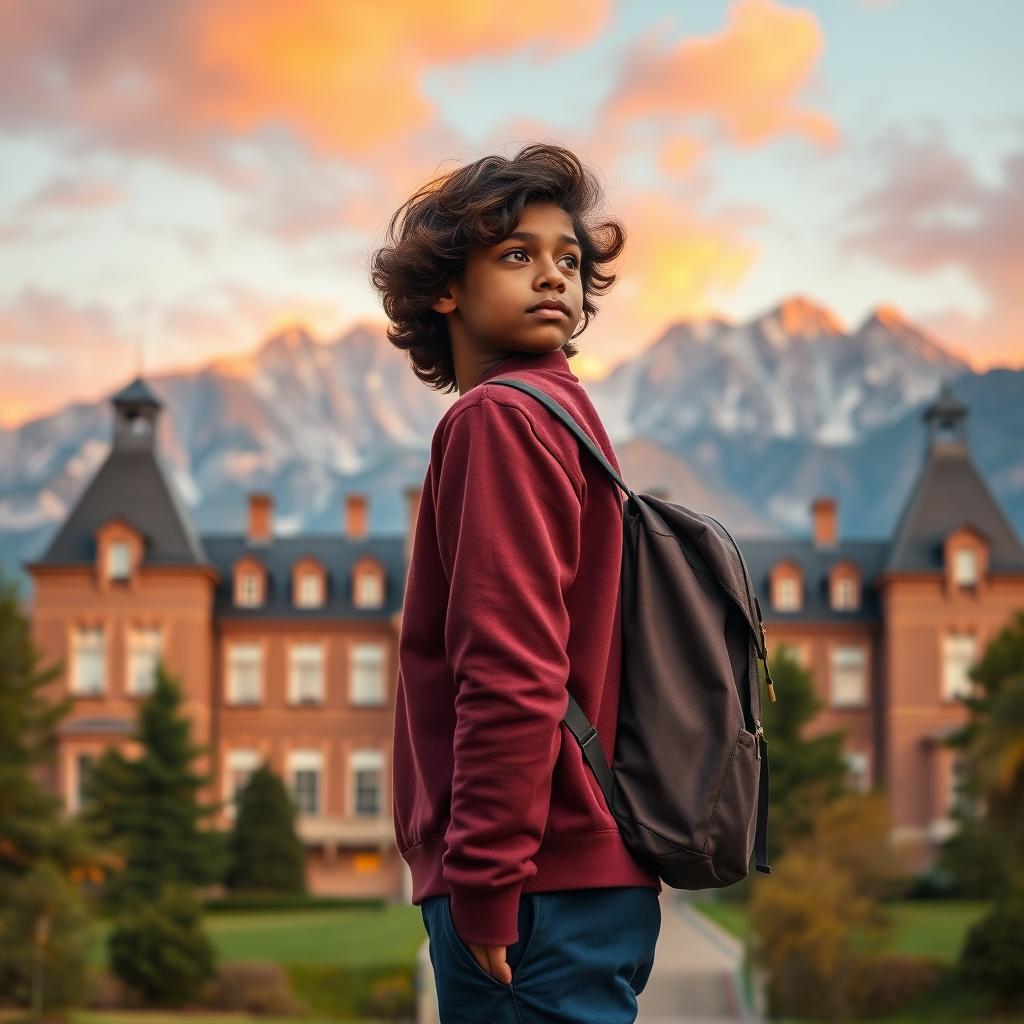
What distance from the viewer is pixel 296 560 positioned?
48.4 m

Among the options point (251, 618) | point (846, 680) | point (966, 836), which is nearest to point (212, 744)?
point (251, 618)

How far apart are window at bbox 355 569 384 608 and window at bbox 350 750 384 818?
12.9 feet

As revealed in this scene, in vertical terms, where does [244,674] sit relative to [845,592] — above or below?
below

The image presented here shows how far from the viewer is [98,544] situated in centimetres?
4525

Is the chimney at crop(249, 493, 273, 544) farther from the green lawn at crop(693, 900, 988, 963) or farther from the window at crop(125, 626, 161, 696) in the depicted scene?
the green lawn at crop(693, 900, 988, 963)

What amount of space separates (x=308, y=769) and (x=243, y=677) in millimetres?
2982

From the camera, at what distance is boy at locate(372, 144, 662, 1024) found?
8.34 ft

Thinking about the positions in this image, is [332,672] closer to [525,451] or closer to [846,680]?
[846,680]

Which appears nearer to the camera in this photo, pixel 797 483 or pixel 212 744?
pixel 212 744

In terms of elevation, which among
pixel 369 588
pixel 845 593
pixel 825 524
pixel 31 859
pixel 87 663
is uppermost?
pixel 825 524

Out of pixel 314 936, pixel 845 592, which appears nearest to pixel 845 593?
pixel 845 592

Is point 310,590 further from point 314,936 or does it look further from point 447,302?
point 447,302

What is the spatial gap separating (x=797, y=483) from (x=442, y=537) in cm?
18801

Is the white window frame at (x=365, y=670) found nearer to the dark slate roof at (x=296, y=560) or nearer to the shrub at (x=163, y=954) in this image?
the dark slate roof at (x=296, y=560)
